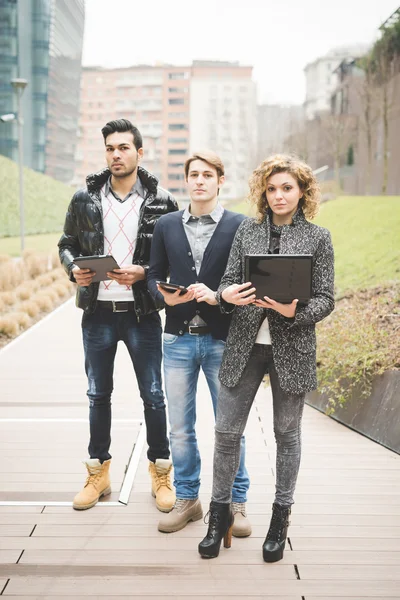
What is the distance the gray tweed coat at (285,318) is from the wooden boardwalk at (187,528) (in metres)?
0.68

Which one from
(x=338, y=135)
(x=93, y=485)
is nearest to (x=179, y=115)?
(x=338, y=135)

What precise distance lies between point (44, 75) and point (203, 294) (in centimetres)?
1498

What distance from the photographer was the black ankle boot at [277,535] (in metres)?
2.33

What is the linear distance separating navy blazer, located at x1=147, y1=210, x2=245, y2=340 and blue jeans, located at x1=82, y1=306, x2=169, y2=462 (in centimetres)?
27

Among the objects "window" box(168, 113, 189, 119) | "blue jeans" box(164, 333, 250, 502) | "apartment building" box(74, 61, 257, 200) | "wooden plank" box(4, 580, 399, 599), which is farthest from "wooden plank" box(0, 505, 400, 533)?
"window" box(168, 113, 189, 119)

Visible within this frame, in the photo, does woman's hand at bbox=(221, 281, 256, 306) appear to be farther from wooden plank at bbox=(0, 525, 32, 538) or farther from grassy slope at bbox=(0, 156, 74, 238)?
grassy slope at bbox=(0, 156, 74, 238)

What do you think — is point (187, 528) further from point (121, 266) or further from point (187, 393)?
point (121, 266)

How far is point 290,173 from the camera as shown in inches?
86.4

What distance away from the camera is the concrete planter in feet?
12.1

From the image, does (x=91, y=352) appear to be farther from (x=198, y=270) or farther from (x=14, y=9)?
(x=14, y=9)

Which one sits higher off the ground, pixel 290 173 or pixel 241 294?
pixel 290 173

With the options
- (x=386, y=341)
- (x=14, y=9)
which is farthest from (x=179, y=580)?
(x=14, y=9)

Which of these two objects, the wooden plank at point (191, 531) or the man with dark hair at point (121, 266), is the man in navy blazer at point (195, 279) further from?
the man with dark hair at point (121, 266)

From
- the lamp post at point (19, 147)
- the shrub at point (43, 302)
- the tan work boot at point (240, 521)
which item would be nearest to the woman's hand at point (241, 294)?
the tan work boot at point (240, 521)
